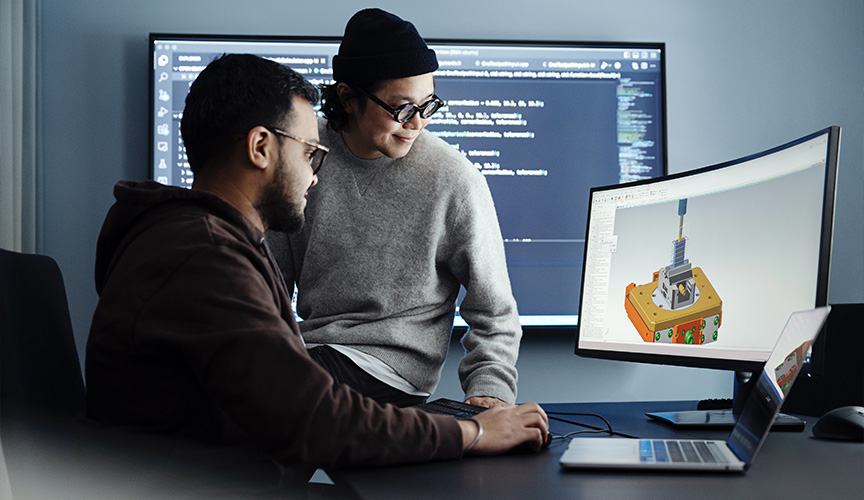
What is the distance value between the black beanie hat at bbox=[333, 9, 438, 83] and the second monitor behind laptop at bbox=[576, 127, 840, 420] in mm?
467

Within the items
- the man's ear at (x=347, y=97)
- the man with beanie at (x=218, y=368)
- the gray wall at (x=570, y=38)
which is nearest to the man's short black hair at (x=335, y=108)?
the man's ear at (x=347, y=97)

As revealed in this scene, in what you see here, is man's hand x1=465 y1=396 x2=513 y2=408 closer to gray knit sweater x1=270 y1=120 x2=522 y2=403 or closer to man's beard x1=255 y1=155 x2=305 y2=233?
gray knit sweater x1=270 y1=120 x2=522 y2=403

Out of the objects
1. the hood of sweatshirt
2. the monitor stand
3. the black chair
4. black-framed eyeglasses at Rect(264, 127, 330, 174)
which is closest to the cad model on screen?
the monitor stand

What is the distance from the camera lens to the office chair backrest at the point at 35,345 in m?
0.93

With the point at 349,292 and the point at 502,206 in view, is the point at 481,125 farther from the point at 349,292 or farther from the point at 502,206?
the point at 349,292

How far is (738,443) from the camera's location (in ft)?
3.01

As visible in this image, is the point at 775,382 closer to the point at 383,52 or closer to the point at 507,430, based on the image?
the point at 507,430

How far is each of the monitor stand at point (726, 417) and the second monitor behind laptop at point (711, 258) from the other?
9 centimetres

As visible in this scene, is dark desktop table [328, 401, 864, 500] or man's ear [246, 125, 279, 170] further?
man's ear [246, 125, 279, 170]

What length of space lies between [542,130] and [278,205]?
1592 mm

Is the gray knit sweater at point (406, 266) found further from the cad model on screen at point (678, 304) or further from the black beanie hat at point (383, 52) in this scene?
the cad model on screen at point (678, 304)

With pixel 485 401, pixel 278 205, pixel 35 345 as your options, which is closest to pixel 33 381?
pixel 35 345

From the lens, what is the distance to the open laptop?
2.72 feet

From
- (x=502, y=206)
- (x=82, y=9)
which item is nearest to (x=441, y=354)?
(x=502, y=206)
